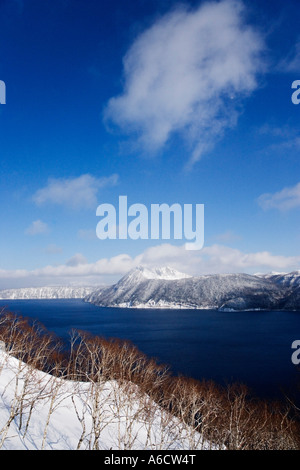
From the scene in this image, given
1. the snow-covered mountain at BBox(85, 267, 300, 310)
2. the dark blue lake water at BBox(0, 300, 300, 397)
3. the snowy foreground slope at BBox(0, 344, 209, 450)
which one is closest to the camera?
the snowy foreground slope at BBox(0, 344, 209, 450)

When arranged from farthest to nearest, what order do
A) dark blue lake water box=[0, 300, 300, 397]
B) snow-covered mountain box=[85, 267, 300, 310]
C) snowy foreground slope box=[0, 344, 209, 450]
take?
snow-covered mountain box=[85, 267, 300, 310] → dark blue lake water box=[0, 300, 300, 397] → snowy foreground slope box=[0, 344, 209, 450]

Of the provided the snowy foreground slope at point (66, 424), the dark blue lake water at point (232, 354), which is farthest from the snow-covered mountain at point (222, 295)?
→ the snowy foreground slope at point (66, 424)

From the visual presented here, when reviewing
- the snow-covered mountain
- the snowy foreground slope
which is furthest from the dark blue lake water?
the snow-covered mountain

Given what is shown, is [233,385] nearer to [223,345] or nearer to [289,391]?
[289,391]

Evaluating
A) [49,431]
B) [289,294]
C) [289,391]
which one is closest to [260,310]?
[289,294]

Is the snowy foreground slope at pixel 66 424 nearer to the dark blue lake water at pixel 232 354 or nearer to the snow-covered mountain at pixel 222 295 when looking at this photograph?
the dark blue lake water at pixel 232 354

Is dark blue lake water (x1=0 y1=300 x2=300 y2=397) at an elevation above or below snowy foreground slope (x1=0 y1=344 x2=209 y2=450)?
below

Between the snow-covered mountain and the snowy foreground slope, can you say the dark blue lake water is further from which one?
the snow-covered mountain

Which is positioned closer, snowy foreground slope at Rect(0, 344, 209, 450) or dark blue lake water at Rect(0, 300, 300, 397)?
snowy foreground slope at Rect(0, 344, 209, 450)

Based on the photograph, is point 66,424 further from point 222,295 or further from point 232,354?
point 222,295
